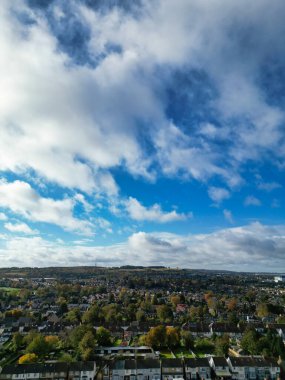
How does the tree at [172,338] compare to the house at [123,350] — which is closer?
the house at [123,350]

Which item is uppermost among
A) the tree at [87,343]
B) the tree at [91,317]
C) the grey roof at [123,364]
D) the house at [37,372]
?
the tree at [91,317]

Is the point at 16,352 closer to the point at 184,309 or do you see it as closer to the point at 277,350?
the point at 277,350

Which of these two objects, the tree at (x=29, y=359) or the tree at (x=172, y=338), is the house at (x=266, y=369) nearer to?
the tree at (x=172, y=338)

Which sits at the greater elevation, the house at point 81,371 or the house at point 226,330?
the house at point 226,330

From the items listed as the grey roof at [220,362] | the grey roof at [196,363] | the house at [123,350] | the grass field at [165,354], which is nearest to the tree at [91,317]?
the house at [123,350]

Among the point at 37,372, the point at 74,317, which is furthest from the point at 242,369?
the point at 74,317

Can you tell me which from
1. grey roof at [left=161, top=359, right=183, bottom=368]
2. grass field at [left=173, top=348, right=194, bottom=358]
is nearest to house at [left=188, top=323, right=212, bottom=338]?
grass field at [left=173, top=348, right=194, bottom=358]
